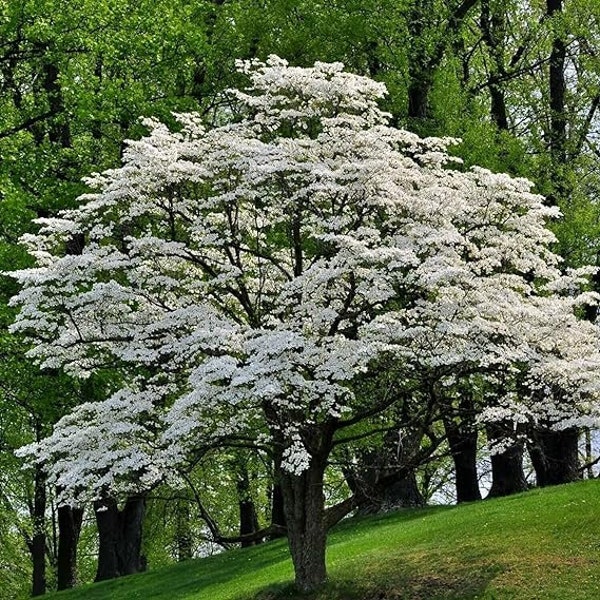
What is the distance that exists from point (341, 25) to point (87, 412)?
1268 cm

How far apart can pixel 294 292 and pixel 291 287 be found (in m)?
0.09

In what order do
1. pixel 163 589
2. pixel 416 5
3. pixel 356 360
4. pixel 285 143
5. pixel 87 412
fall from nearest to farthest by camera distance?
pixel 356 360 < pixel 285 143 < pixel 87 412 < pixel 163 589 < pixel 416 5

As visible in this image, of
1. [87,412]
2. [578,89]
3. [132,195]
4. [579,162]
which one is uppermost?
[578,89]

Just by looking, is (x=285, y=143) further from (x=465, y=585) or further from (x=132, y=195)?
(x=465, y=585)

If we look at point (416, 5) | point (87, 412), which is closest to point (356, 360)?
point (87, 412)

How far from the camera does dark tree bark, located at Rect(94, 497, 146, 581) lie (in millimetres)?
25844

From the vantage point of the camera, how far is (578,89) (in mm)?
27359

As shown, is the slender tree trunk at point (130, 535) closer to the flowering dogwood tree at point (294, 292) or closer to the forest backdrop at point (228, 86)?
the forest backdrop at point (228, 86)

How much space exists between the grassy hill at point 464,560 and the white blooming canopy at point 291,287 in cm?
242

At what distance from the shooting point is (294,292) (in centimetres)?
1268

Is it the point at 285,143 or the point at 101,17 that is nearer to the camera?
the point at 285,143

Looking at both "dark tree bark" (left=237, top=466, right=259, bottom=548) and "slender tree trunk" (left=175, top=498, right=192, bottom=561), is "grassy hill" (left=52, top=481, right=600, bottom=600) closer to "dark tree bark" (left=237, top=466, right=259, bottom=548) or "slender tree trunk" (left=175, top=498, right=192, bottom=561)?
"dark tree bark" (left=237, top=466, right=259, bottom=548)

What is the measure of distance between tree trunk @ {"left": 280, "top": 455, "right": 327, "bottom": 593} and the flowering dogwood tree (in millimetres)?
31

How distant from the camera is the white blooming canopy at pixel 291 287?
1207cm
